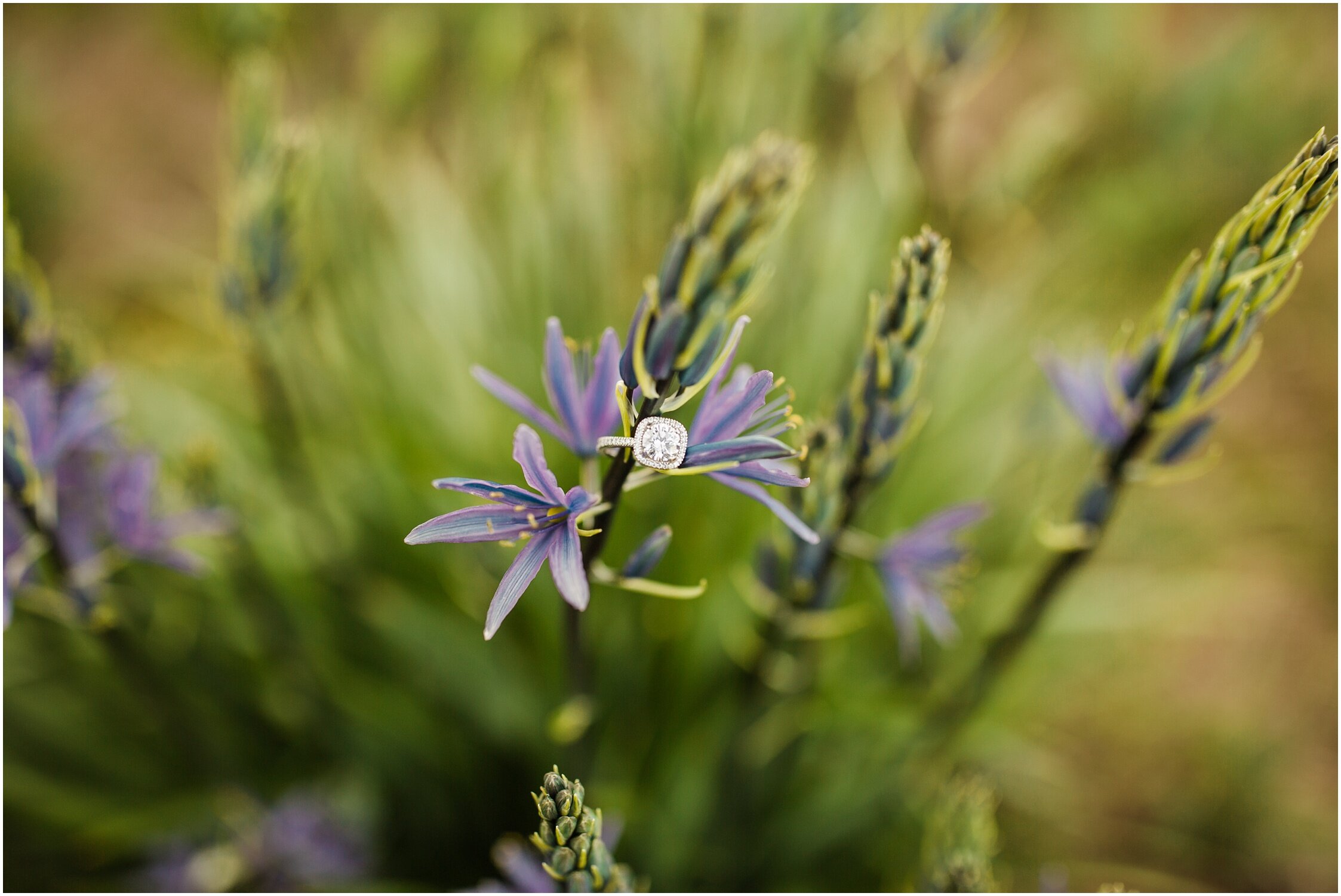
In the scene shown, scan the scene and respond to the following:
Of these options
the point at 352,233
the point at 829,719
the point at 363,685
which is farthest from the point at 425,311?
the point at 829,719

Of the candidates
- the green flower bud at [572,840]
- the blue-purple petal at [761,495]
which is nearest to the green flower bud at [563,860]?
the green flower bud at [572,840]

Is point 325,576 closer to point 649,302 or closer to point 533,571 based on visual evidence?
point 533,571

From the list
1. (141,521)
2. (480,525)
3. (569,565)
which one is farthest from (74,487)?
(569,565)

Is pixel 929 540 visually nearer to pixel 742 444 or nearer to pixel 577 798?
pixel 742 444

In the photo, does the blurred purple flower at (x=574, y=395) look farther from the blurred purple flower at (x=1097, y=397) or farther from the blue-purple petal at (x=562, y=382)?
Answer: the blurred purple flower at (x=1097, y=397)

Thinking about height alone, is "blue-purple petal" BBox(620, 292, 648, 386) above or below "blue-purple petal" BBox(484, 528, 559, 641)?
above

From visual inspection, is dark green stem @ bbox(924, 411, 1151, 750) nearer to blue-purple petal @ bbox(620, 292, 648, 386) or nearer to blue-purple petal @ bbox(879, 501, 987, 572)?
blue-purple petal @ bbox(879, 501, 987, 572)

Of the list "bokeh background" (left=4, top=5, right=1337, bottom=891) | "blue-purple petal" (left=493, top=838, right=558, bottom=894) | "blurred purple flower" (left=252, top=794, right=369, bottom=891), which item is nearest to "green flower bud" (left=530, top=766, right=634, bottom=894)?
"blue-purple petal" (left=493, top=838, right=558, bottom=894)
